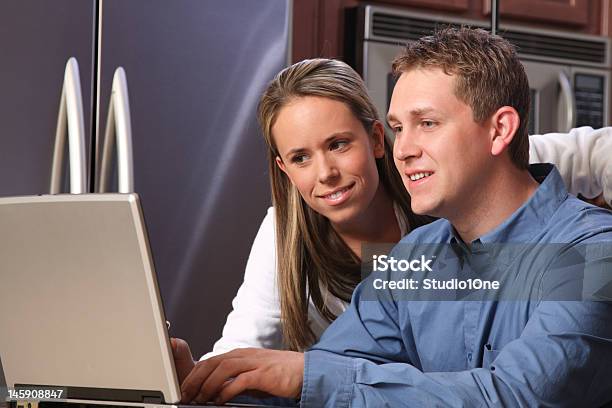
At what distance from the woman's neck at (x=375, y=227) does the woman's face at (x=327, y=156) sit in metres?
0.05

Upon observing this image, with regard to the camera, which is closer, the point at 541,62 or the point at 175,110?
the point at 175,110

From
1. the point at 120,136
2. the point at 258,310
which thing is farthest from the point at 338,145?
the point at 120,136

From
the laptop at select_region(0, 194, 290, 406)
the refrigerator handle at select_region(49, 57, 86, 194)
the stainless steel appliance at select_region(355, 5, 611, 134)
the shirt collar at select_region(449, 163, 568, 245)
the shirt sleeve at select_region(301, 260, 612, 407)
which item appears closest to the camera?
the laptop at select_region(0, 194, 290, 406)

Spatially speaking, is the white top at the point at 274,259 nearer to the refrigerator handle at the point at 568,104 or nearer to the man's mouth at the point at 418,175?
the man's mouth at the point at 418,175

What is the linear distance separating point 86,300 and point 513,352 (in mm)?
503

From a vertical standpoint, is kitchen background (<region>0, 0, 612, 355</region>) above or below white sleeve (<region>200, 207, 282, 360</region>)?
above

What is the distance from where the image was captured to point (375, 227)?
6.36 feet

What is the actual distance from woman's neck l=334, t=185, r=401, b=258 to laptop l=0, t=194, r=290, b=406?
830 millimetres

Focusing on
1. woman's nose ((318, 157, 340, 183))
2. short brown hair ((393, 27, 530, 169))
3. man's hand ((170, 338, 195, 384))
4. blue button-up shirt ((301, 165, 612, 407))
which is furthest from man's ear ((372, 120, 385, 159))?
man's hand ((170, 338, 195, 384))

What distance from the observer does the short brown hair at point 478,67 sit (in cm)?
146

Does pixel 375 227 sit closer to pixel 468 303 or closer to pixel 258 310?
pixel 258 310

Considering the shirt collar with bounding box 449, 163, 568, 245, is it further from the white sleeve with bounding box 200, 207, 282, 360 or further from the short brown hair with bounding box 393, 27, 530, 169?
the white sleeve with bounding box 200, 207, 282, 360

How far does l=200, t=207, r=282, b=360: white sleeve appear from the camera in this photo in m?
1.84

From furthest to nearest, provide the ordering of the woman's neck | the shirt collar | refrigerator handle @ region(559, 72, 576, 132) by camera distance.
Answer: refrigerator handle @ region(559, 72, 576, 132)
the woman's neck
the shirt collar
